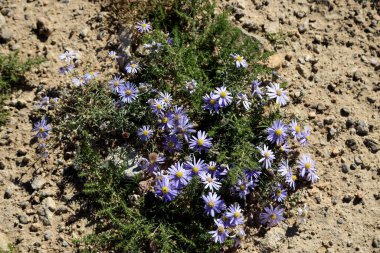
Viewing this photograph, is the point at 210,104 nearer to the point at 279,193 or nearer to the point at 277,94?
the point at 277,94

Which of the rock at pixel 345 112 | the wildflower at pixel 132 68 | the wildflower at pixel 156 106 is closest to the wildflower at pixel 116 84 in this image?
the wildflower at pixel 132 68

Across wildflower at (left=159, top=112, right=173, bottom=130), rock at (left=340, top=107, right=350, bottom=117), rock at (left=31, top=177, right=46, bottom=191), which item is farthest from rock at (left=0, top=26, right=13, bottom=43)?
rock at (left=340, top=107, right=350, bottom=117)

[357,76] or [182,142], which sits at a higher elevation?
[357,76]

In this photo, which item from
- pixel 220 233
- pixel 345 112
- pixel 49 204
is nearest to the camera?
pixel 220 233

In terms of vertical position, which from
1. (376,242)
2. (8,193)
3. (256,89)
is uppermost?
(256,89)

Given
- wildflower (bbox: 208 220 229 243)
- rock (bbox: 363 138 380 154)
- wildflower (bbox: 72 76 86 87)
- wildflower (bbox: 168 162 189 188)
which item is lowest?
wildflower (bbox: 208 220 229 243)

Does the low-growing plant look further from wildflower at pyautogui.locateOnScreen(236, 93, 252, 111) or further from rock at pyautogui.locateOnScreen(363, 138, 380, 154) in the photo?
rock at pyautogui.locateOnScreen(363, 138, 380, 154)

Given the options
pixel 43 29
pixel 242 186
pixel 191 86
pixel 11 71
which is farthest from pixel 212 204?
pixel 43 29

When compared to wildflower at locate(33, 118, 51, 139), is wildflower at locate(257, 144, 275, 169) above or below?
above
